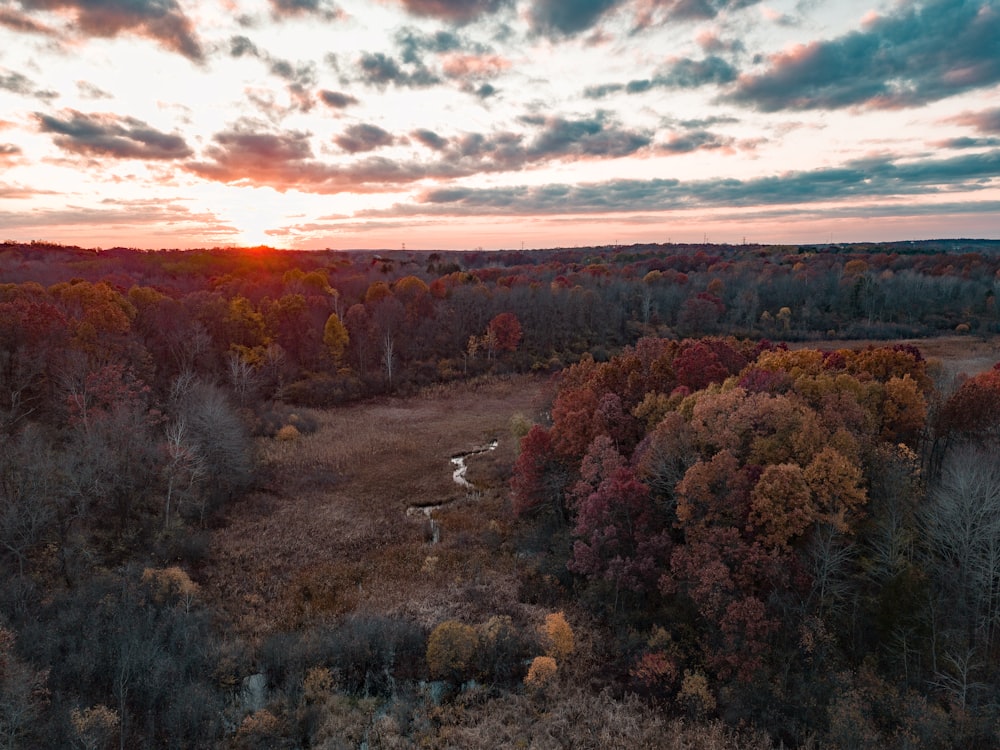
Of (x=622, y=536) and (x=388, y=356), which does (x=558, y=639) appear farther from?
(x=388, y=356)

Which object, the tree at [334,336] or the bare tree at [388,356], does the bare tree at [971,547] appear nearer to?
the bare tree at [388,356]

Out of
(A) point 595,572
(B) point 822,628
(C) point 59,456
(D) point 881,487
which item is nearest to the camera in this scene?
(B) point 822,628

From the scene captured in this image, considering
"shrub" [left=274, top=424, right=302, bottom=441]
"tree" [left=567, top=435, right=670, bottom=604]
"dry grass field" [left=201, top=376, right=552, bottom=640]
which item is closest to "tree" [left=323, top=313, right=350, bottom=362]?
"dry grass field" [left=201, top=376, right=552, bottom=640]

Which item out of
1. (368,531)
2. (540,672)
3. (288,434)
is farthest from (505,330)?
(540,672)

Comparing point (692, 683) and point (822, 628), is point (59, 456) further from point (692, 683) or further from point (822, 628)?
point (822, 628)

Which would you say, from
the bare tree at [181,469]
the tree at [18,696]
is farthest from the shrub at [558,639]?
the bare tree at [181,469]

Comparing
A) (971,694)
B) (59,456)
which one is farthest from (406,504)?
(971,694)

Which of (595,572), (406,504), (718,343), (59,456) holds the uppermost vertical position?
(718,343)

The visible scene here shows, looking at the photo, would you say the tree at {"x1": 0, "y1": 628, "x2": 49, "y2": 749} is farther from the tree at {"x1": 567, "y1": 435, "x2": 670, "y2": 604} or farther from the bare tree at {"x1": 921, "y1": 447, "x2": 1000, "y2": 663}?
the bare tree at {"x1": 921, "y1": 447, "x2": 1000, "y2": 663}
